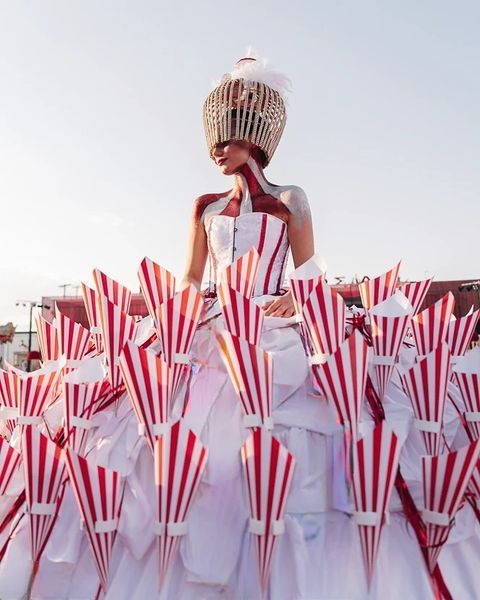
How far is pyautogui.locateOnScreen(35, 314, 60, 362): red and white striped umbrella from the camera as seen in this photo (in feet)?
9.50

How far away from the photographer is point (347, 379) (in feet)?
6.04

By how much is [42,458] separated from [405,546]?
125cm

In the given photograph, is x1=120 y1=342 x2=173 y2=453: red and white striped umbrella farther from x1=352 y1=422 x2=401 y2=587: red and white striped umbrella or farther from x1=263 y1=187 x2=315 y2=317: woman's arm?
x1=263 y1=187 x2=315 y2=317: woman's arm

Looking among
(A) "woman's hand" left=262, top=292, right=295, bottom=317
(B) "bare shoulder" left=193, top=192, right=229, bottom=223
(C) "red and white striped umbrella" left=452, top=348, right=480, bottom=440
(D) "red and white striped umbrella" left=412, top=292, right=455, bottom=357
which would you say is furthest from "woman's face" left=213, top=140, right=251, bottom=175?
(C) "red and white striped umbrella" left=452, top=348, right=480, bottom=440

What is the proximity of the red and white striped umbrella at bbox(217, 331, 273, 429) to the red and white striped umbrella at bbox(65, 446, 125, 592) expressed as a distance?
49 centimetres

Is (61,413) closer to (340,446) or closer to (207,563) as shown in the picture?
(207,563)

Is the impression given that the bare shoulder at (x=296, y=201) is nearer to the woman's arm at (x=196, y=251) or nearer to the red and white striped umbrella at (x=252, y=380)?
the woman's arm at (x=196, y=251)

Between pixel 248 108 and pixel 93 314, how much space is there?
151cm

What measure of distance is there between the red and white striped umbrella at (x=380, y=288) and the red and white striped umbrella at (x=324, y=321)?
1.52ft

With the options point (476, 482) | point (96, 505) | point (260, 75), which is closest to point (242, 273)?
point (96, 505)

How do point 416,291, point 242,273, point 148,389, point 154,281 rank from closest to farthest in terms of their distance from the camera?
point 148,389
point 242,273
point 154,281
point 416,291

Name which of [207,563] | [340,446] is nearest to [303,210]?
[340,446]

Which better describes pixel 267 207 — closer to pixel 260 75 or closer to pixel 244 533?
pixel 260 75

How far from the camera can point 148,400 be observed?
188cm
